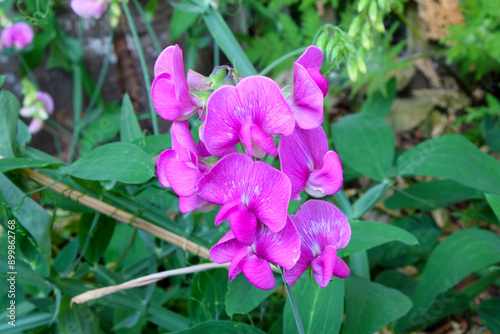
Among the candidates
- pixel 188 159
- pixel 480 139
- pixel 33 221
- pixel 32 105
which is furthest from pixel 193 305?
pixel 480 139

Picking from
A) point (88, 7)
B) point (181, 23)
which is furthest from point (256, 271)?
point (181, 23)

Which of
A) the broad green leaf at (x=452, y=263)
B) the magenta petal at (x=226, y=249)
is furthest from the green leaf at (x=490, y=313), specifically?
the magenta petal at (x=226, y=249)

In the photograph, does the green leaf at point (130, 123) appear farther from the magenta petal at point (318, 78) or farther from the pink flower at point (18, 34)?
the pink flower at point (18, 34)

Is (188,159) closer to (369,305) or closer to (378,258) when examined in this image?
(369,305)

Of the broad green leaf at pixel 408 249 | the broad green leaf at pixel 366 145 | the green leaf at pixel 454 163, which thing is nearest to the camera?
the green leaf at pixel 454 163

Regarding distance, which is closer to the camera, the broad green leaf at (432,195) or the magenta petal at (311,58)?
the magenta petal at (311,58)

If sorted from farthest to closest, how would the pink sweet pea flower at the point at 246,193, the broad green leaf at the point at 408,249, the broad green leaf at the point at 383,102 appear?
1. the broad green leaf at the point at 383,102
2. the broad green leaf at the point at 408,249
3. the pink sweet pea flower at the point at 246,193

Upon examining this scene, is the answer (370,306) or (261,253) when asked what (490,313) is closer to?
(370,306)

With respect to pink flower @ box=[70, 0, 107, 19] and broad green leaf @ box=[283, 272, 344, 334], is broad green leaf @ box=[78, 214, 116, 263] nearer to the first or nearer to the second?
broad green leaf @ box=[283, 272, 344, 334]
